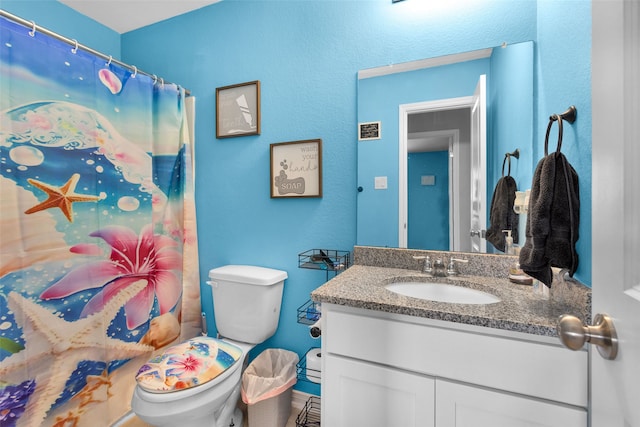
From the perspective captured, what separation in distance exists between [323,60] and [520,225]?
4.09ft

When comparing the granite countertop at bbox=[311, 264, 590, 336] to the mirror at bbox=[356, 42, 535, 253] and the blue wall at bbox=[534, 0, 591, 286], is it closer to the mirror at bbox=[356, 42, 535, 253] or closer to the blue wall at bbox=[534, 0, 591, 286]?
the blue wall at bbox=[534, 0, 591, 286]

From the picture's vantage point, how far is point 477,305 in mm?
914

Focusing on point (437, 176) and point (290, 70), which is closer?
point (437, 176)

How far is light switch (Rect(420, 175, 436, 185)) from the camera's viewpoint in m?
1.39

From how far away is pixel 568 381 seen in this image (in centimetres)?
76

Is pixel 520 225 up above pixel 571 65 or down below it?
below

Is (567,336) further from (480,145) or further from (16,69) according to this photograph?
(16,69)

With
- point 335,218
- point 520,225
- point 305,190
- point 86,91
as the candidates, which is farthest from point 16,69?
point 520,225

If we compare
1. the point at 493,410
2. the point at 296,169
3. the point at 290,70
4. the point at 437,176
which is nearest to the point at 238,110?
the point at 290,70

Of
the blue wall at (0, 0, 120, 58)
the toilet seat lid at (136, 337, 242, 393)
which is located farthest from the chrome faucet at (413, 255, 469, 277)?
the blue wall at (0, 0, 120, 58)

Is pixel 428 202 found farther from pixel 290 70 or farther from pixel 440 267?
pixel 290 70

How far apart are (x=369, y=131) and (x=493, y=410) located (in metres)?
1.19

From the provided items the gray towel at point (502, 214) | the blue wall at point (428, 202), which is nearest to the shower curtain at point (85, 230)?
the blue wall at point (428, 202)

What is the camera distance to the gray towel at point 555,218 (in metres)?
0.84
